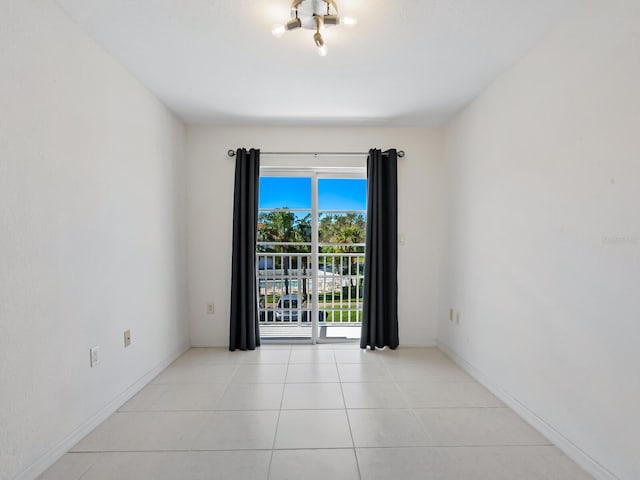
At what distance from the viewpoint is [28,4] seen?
146 centimetres

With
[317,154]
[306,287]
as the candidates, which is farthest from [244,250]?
[317,154]

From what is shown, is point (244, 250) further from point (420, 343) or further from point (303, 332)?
point (420, 343)

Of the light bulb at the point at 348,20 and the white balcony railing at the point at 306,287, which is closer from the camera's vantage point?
the light bulb at the point at 348,20

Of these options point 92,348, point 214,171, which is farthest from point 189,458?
point 214,171

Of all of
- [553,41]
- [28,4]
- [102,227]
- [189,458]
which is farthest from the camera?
[102,227]

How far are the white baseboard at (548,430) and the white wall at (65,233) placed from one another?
8.70 ft

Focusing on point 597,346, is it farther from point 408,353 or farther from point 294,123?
point 294,123

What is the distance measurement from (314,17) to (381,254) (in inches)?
85.8

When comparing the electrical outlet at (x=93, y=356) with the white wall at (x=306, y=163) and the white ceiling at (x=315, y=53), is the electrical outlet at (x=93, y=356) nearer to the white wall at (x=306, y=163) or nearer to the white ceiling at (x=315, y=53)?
the white wall at (x=306, y=163)

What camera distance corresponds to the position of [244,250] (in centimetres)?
321

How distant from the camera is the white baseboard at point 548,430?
151cm

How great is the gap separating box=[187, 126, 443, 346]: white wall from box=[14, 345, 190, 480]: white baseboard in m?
0.91

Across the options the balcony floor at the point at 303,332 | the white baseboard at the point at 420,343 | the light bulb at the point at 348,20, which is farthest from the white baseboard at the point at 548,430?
the light bulb at the point at 348,20

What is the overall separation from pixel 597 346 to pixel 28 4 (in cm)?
311
